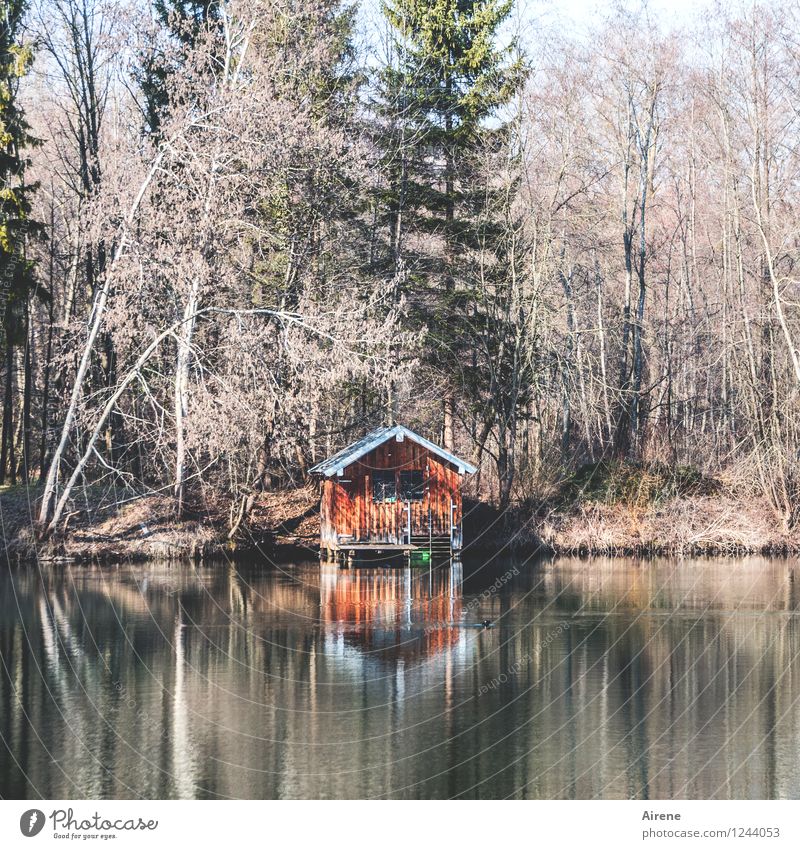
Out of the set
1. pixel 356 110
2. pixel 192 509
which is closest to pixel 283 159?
pixel 356 110

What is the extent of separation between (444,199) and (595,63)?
7.45 m

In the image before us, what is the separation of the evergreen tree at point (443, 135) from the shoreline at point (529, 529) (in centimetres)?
546

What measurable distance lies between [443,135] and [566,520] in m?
13.7

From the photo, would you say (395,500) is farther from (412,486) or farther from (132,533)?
(132,533)

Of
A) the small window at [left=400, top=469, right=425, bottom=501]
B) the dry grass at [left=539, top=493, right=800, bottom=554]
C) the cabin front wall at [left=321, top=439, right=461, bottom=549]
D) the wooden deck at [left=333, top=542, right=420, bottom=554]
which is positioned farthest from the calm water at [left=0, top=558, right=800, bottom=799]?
the dry grass at [left=539, top=493, right=800, bottom=554]

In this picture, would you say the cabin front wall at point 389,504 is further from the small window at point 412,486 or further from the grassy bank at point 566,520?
the grassy bank at point 566,520

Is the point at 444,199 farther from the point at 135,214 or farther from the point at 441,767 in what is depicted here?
the point at 441,767

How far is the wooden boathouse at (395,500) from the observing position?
3672 cm

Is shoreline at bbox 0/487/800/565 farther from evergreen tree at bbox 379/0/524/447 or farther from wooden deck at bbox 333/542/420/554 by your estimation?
evergreen tree at bbox 379/0/524/447

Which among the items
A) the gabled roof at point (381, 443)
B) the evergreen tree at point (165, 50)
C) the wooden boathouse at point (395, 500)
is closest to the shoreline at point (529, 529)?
the wooden boathouse at point (395, 500)

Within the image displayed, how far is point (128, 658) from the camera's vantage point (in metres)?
20.9

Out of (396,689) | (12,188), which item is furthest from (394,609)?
(12,188)

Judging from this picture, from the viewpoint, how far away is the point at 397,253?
41188 mm

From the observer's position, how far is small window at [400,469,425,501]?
36750 millimetres
